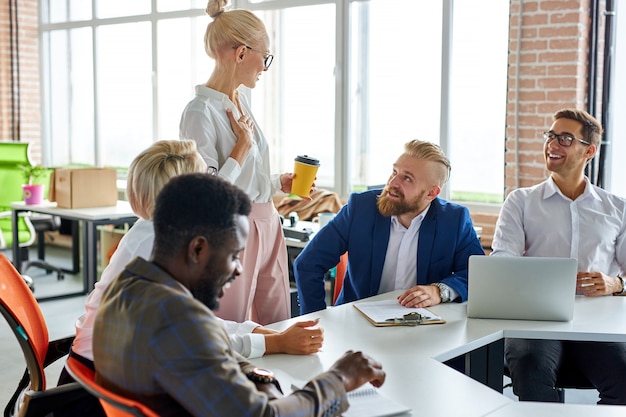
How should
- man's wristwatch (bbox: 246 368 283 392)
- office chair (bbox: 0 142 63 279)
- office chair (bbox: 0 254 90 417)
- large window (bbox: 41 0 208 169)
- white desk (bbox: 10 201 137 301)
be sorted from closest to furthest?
man's wristwatch (bbox: 246 368 283 392) → office chair (bbox: 0 254 90 417) → white desk (bbox: 10 201 137 301) → office chair (bbox: 0 142 63 279) → large window (bbox: 41 0 208 169)

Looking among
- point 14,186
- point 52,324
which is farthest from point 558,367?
point 14,186

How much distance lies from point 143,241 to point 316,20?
434 cm

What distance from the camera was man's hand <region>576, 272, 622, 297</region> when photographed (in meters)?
2.64

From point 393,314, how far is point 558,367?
2.40ft

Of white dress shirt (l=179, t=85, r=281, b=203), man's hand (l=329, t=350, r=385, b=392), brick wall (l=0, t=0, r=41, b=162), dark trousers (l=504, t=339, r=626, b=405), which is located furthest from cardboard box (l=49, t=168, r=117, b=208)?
man's hand (l=329, t=350, r=385, b=392)

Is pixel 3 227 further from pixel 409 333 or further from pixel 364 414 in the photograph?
pixel 364 414

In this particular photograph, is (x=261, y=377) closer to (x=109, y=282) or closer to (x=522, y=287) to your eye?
(x=109, y=282)

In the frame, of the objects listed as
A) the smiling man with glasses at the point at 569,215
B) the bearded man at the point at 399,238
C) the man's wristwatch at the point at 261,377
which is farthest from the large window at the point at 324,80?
the man's wristwatch at the point at 261,377

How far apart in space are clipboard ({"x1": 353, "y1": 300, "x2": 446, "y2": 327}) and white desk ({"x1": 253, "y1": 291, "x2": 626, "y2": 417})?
25 mm

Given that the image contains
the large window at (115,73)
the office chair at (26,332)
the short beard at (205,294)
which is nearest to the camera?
the short beard at (205,294)

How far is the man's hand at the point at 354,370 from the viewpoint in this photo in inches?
57.7

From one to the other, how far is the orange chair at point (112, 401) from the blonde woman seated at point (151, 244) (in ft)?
1.67

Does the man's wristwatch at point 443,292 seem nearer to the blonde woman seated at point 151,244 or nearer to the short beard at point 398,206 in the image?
the short beard at point 398,206

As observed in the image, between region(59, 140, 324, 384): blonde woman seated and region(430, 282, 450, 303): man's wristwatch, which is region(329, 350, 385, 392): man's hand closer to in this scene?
region(59, 140, 324, 384): blonde woman seated
